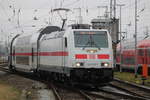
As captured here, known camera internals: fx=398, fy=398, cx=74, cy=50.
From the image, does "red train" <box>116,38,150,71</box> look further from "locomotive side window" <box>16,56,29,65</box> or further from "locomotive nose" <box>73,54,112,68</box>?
"locomotive nose" <box>73,54,112,68</box>

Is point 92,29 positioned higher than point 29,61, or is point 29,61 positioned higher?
point 92,29

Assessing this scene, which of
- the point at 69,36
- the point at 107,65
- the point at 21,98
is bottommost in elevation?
the point at 21,98

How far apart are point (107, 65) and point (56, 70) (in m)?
3.84

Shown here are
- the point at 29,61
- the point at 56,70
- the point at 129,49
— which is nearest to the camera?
the point at 56,70

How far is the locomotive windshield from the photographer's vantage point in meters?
20.7

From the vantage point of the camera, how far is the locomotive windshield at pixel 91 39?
20688mm

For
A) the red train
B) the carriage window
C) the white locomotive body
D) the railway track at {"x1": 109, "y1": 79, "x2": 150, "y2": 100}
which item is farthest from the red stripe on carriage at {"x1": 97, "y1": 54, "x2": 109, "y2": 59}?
the carriage window

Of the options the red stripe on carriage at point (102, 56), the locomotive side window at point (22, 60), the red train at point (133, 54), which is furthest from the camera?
the red train at point (133, 54)

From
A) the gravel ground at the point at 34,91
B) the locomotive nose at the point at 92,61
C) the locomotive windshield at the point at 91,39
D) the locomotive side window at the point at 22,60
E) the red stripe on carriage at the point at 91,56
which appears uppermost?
the locomotive windshield at the point at 91,39

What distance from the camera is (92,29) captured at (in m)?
21.2

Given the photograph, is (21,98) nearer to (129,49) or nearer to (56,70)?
(56,70)

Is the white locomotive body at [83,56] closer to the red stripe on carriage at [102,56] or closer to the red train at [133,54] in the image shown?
the red stripe on carriage at [102,56]

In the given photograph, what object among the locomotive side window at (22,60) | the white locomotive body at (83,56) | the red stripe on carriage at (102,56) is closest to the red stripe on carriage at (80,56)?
the white locomotive body at (83,56)

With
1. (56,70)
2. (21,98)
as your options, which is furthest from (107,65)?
(21,98)
